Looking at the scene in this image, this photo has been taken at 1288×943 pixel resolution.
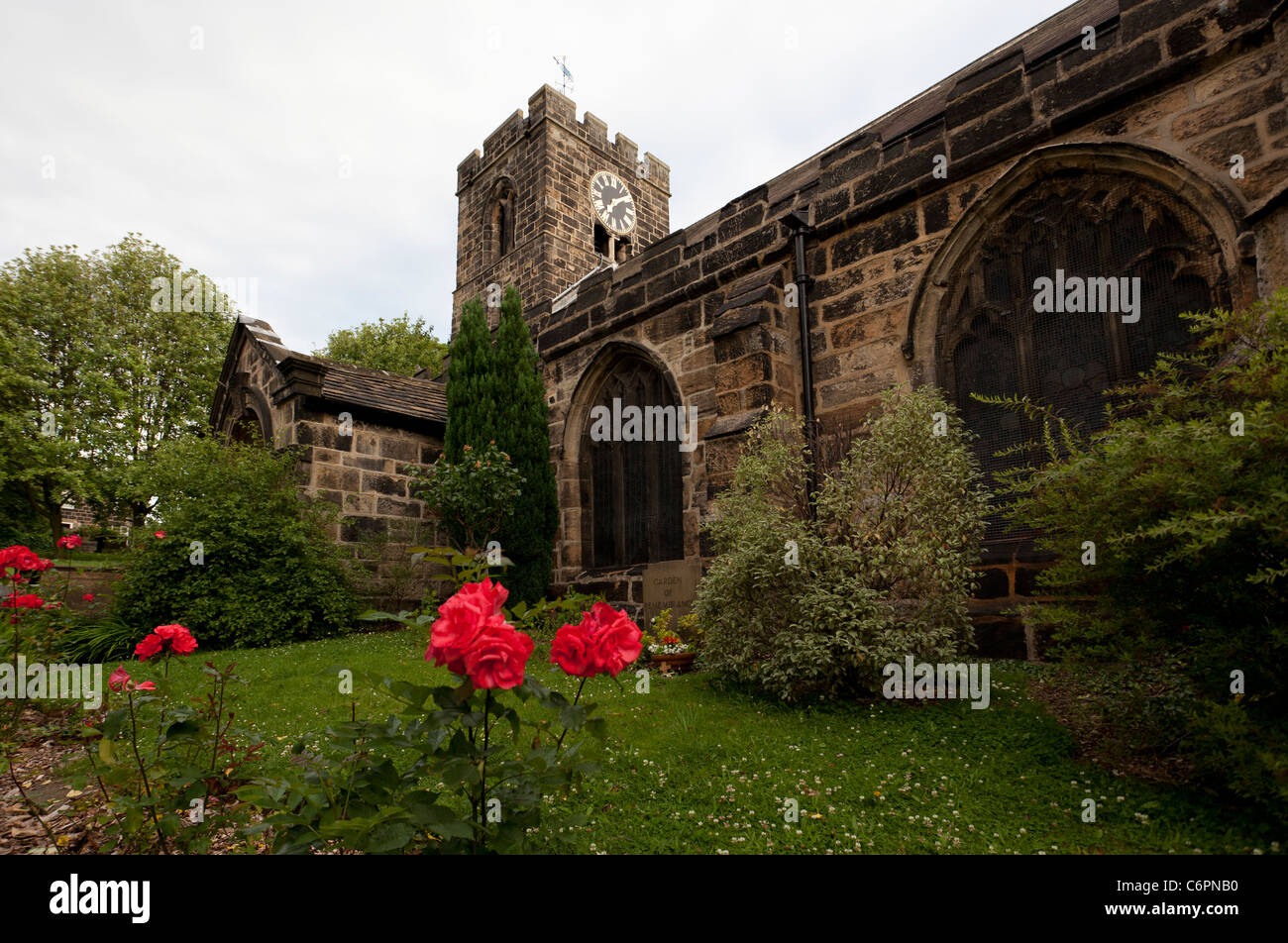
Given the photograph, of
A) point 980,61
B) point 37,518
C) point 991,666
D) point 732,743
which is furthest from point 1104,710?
point 37,518

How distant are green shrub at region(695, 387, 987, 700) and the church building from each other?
1.44m

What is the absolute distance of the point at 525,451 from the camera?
431 inches

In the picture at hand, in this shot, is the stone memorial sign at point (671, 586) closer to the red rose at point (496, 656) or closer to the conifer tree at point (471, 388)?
the conifer tree at point (471, 388)

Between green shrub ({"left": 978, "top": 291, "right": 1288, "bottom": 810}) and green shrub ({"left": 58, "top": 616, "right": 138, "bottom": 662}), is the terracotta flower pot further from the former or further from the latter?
green shrub ({"left": 58, "top": 616, "right": 138, "bottom": 662})

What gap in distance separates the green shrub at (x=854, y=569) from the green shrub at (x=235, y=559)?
21.0 ft

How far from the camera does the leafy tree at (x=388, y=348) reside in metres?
31.1

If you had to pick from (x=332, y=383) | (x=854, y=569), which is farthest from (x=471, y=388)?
(x=854, y=569)

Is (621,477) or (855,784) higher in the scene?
(621,477)

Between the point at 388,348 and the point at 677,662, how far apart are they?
93.5ft

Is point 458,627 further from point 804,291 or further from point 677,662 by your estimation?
point 804,291

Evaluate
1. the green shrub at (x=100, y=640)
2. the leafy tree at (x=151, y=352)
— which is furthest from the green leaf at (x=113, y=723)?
the leafy tree at (x=151, y=352)

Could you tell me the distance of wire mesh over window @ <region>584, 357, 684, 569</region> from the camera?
32.9 feet

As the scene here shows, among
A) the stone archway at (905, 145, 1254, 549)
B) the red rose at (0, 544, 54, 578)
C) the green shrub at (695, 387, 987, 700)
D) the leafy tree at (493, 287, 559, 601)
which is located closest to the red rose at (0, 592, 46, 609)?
the red rose at (0, 544, 54, 578)

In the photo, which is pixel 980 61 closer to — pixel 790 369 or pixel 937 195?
pixel 937 195
